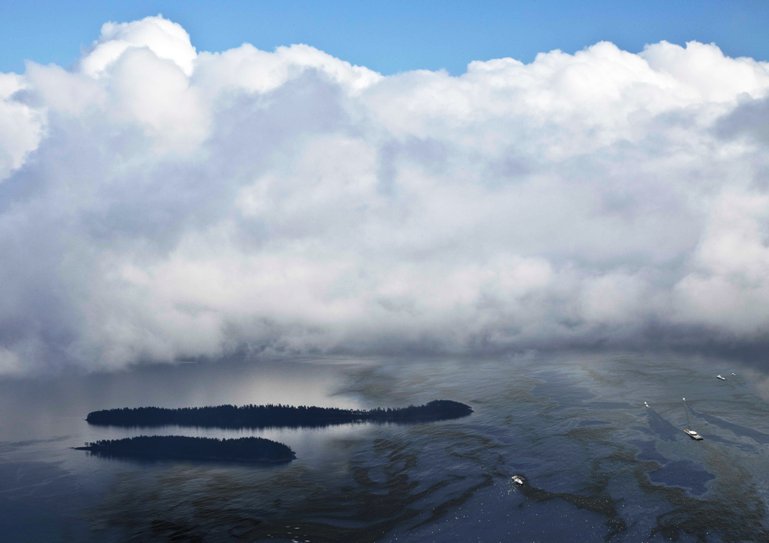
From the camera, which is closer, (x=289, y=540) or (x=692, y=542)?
(x=692, y=542)

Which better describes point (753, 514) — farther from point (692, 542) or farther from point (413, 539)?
point (413, 539)

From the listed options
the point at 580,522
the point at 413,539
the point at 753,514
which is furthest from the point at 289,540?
the point at 753,514

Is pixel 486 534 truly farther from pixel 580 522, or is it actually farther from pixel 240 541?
pixel 240 541

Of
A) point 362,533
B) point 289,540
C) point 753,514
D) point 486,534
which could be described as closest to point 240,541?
point 289,540

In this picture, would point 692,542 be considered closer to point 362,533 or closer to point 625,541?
point 625,541

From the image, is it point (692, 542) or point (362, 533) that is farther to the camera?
point (362, 533)

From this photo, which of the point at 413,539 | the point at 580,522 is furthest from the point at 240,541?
the point at 580,522

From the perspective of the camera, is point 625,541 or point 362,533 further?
point 362,533
